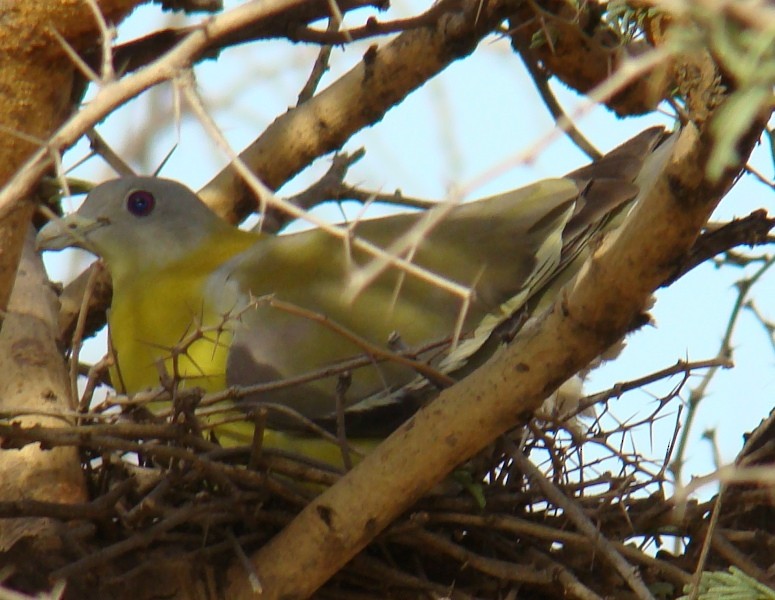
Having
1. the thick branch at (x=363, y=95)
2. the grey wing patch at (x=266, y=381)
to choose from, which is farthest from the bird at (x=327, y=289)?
the thick branch at (x=363, y=95)

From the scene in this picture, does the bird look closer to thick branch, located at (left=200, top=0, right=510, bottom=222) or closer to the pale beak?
the pale beak

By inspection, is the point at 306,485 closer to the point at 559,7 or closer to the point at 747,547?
the point at 747,547

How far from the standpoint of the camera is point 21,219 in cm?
226

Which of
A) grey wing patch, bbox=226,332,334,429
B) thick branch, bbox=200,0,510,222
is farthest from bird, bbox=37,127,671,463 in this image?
thick branch, bbox=200,0,510,222

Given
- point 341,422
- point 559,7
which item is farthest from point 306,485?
point 559,7

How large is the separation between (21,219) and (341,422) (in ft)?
2.40

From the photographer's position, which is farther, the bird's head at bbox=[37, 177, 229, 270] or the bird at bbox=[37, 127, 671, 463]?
the bird's head at bbox=[37, 177, 229, 270]

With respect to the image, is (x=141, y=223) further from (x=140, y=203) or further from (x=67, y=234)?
(x=67, y=234)

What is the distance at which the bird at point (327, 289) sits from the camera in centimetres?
267

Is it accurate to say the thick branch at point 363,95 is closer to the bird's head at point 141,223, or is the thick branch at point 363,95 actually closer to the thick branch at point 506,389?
the bird's head at point 141,223

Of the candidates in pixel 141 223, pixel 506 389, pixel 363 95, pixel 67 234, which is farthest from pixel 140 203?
pixel 506 389

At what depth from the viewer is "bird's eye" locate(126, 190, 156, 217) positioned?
10.8 feet

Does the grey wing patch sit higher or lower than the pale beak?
lower

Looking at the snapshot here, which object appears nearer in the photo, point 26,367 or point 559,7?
point 26,367
